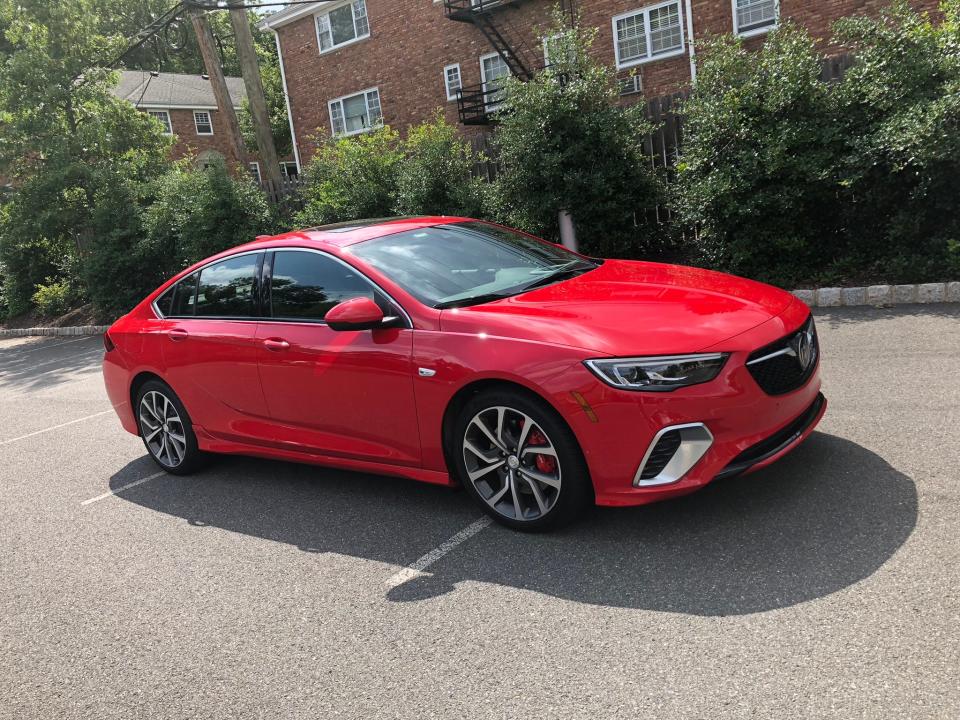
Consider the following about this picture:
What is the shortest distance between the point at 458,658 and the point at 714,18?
2034 centimetres

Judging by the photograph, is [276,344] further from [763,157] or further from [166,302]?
[763,157]

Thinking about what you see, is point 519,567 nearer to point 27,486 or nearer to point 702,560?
point 702,560

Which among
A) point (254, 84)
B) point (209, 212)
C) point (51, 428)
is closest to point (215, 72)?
point (254, 84)

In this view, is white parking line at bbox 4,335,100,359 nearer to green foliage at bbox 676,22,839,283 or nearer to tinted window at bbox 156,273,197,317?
tinted window at bbox 156,273,197,317

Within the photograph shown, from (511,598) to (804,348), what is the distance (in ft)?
6.33

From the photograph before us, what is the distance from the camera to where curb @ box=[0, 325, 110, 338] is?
726 inches

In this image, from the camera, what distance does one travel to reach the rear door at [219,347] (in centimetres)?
521

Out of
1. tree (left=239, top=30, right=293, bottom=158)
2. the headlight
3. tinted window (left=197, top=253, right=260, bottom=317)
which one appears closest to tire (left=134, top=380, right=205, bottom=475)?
tinted window (left=197, top=253, right=260, bottom=317)

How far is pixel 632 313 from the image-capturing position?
398 cm

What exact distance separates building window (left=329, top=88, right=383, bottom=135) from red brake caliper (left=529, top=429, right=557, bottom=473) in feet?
83.4

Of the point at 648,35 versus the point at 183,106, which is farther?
the point at 183,106

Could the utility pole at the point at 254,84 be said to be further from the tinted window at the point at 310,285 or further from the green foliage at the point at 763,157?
the tinted window at the point at 310,285

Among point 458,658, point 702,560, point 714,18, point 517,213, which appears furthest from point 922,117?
point 714,18

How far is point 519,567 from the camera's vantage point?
384 centimetres
